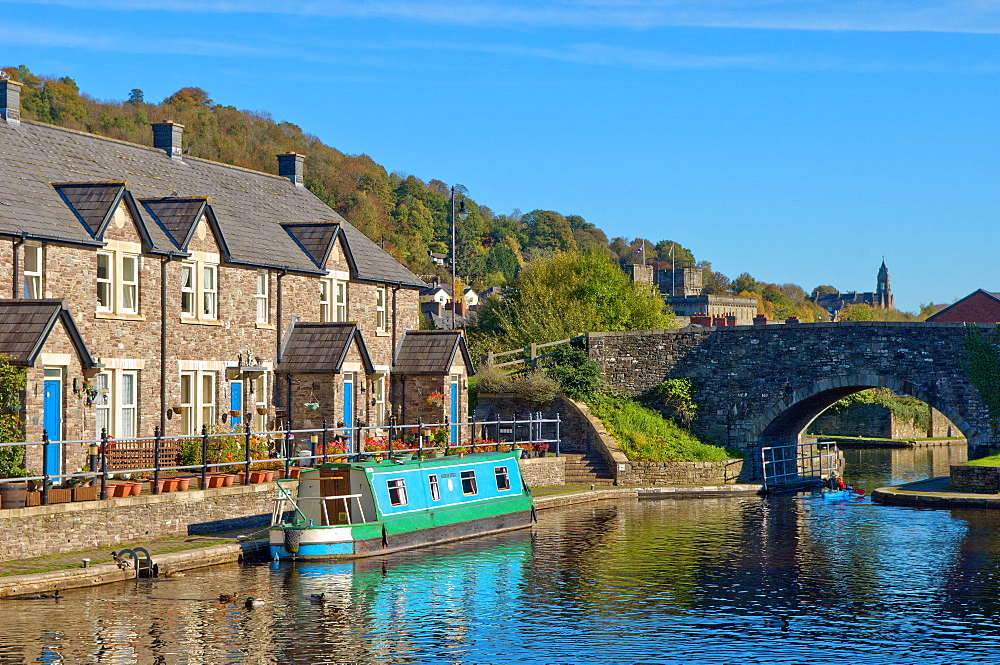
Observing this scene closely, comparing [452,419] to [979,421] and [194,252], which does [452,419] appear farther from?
[979,421]

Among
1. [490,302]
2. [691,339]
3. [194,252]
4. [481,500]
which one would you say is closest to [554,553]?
[481,500]

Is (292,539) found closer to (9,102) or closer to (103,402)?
(103,402)

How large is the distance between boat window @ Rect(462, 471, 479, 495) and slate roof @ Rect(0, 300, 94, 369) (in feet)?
29.4

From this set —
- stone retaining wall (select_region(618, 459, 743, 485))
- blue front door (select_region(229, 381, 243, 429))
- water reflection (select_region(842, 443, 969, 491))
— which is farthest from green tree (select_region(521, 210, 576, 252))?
blue front door (select_region(229, 381, 243, 429))

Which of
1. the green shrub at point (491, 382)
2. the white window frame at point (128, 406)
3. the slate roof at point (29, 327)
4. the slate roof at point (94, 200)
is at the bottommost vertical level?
the white window frame at point (128, 406)

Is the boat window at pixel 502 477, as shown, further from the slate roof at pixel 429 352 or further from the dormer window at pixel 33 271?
the dormer window at pixel 33 271

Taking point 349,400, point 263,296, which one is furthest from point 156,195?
point 349,400

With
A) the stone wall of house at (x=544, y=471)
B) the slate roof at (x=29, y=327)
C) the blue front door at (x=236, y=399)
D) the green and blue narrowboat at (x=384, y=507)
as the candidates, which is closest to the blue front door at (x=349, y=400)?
the blue front door at (x=236, y=399)

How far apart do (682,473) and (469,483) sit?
1519cm

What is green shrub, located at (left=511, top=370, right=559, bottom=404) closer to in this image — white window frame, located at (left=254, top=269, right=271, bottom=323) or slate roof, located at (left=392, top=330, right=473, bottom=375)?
slate roof, located at (left=392, top=330, right=473, bottom=375)

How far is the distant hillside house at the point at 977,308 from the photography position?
94312 mm

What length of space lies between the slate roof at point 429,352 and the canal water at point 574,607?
1008 cm

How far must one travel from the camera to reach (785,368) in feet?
146

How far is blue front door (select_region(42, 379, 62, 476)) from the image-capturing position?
2459 cm
